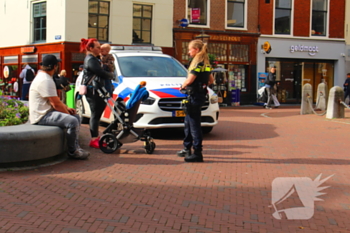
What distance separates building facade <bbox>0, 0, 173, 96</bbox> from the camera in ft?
77.6

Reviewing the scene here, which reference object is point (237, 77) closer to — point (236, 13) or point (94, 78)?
point (236, 13)

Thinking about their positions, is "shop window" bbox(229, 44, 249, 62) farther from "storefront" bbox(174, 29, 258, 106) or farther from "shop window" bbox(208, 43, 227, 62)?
"shop window" bbox(208, 43, 227, 62)

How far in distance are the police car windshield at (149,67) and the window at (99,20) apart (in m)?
13.6

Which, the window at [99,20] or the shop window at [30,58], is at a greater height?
the window at [99,20]

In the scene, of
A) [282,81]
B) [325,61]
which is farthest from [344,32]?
[282,81]

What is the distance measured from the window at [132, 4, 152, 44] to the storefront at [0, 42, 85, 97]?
3.17 m

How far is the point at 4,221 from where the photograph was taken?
14.3 ft

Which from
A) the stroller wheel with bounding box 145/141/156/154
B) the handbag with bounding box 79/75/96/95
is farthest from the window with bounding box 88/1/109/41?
the stroller wheel with bounding box 145/141/156/154

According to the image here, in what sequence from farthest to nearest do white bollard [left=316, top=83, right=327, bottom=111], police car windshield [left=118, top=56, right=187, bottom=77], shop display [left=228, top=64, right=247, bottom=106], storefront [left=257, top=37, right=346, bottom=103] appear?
storefront [left=257, top=37, right=346, bottom=103], shop display [left=228, top=64, right=247, bottom=106], white bollard [left=316, top=83, right=327, bottom=111], police car windshield [left=118, top=56, right=187, bottom=77]

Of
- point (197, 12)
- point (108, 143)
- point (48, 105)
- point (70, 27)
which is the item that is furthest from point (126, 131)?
point (197, 12)

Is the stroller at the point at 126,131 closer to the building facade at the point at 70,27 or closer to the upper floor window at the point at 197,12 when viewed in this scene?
the building facade at the point at 70,27

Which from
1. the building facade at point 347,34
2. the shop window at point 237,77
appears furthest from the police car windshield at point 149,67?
the building facade at point 347,34

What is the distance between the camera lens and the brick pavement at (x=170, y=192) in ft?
14.6

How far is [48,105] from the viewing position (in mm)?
7070
